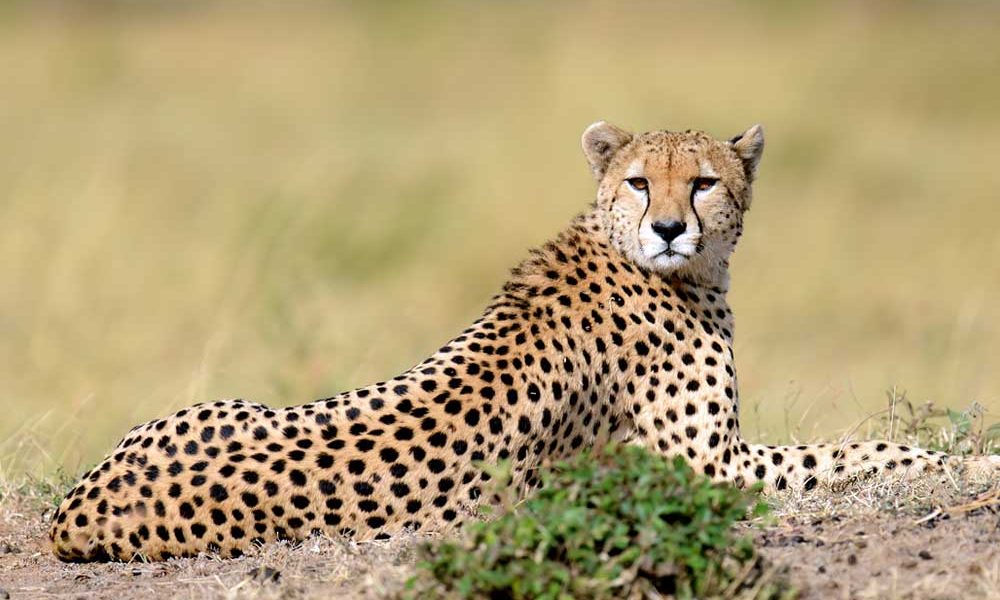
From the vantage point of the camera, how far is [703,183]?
4.64m

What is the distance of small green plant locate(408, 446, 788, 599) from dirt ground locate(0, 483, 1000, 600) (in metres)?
0.19

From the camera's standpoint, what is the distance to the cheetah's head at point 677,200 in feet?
14.8

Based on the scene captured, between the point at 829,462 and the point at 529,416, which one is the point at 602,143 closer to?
the point at 529,416

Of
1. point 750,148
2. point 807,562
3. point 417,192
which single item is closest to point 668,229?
point 750,148

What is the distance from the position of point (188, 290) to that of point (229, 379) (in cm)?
178

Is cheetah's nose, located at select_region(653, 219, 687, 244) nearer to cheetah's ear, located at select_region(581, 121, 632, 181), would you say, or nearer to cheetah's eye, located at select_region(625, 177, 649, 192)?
cheetah's eye, located at select_region(625, 177, 649, 192)

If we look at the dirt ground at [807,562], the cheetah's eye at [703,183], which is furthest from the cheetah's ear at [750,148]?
the dirt ground at [807,562]

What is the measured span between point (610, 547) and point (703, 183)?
5.92 feet

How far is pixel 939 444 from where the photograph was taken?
4.81 meters

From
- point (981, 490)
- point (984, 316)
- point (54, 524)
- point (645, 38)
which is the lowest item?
point (54, 524)

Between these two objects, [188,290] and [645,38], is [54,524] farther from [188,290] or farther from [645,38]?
[645,38]

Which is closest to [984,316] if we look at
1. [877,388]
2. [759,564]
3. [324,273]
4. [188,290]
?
[877,388]

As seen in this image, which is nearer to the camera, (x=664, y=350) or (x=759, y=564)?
(x=759, y=564)

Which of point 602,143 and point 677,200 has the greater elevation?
point 602,143
